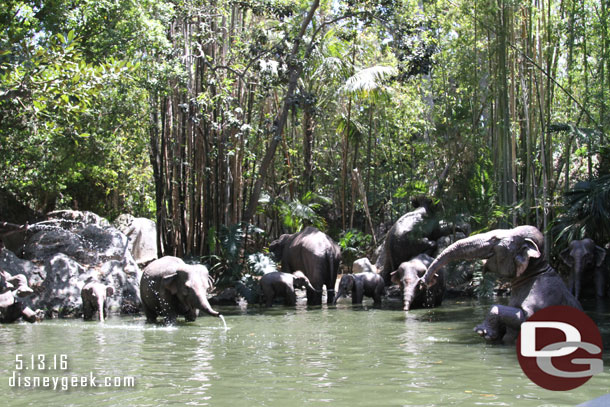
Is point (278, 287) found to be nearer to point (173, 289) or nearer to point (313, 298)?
point (313, 298)

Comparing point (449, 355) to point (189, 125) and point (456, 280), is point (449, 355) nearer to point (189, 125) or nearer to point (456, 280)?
point (456, 280)

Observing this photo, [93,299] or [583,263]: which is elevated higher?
[583,263]

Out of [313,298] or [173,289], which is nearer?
[173,289]

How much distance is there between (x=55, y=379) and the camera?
19.4ft

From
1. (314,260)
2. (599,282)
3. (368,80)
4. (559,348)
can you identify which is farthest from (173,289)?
(368,80)

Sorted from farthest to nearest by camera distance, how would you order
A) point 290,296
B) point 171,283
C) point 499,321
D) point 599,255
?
1. point 290,296
2. point 599,255
3. point 171,283
4. point 499,321

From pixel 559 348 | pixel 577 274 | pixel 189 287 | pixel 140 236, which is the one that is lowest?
pixel 559 348

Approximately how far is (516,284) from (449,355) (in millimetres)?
1312

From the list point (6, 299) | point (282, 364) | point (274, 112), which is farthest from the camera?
point (274, 112)

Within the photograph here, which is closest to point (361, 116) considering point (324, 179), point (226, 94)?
point (324, 179)

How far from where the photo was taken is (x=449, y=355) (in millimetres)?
6879

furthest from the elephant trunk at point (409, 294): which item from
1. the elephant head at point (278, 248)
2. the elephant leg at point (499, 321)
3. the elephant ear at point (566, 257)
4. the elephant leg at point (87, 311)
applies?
the elephant leg at point (87, 311)

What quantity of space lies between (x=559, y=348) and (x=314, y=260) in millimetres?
8850

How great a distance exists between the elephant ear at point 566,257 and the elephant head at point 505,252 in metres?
5.49
